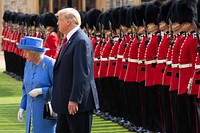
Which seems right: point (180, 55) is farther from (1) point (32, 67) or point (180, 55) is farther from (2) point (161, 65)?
(1) point (32, 67)

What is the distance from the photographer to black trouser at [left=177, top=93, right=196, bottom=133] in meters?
8.09

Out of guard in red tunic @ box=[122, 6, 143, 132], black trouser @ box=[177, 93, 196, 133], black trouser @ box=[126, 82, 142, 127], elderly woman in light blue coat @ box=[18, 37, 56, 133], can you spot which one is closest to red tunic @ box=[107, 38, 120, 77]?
guard in red tunic @ box=[122, 6, 143, 132]

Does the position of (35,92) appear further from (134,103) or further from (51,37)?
(51,37)

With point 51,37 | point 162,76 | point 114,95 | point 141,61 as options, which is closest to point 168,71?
point 162,76

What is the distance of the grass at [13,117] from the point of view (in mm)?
10117

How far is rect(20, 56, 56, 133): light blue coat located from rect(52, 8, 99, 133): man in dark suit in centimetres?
47

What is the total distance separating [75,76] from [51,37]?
7339mm

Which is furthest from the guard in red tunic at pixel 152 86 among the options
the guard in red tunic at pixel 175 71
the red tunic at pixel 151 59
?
the guard in red tunic at pixel 175 71

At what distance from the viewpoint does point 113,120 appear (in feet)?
36.1

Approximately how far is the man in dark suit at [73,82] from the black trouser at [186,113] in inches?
76.0

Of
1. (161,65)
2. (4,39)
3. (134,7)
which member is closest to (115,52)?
(134,7)

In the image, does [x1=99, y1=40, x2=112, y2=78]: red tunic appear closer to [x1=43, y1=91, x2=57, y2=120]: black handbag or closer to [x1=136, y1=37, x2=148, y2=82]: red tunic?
[x1=136, y1=37, x2=148, y2=82]: red tunic

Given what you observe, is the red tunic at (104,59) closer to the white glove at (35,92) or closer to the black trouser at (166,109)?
the black trouser at (166,109)

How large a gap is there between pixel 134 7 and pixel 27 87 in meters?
3.81
